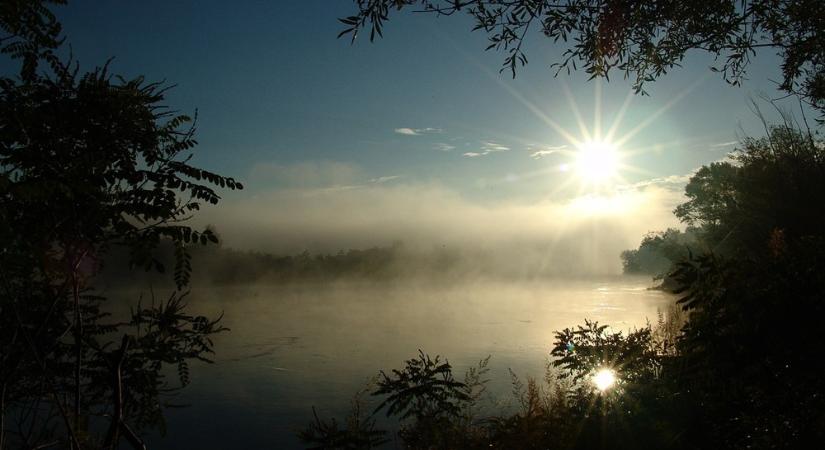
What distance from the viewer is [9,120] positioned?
3287 mm

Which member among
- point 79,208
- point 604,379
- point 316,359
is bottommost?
point 316,359

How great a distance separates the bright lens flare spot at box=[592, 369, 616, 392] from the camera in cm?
578

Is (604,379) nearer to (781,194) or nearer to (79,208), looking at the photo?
(79,208)

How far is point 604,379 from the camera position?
6.02 meters

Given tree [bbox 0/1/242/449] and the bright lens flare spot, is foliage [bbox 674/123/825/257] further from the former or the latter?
tree [bbox 0/1/242/449]

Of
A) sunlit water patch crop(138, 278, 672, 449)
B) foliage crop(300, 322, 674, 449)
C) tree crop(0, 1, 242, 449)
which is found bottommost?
sunlit water patch crop(138, 278, 672, 449)

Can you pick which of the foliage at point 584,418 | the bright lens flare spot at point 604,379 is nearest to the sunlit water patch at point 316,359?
the foliage at point 584,418

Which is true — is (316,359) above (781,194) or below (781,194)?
below

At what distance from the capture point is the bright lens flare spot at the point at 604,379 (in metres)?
5.78

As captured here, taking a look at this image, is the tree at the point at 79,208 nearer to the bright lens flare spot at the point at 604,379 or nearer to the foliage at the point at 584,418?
the foliage at the point at 584,418

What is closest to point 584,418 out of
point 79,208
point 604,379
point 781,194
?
point 604,379

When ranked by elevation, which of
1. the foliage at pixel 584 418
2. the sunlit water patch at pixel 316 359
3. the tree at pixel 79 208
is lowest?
the sunlit water patch at pixel 316 359

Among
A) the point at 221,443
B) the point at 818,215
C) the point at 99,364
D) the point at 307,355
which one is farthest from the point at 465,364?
the point at 99,364

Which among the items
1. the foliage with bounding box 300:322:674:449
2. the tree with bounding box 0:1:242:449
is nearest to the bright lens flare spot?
the foliage with bounding box 300:322:674:449
